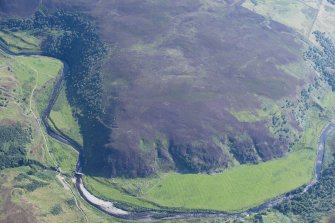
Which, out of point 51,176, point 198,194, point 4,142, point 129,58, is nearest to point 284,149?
point 198,194

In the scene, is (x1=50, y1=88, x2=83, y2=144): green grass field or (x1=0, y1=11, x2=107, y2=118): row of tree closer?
(x1=50, y1=88, x2=83, y2=144): green grass field

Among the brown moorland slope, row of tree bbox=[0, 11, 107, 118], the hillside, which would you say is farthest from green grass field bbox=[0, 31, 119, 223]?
the brown moorland slope

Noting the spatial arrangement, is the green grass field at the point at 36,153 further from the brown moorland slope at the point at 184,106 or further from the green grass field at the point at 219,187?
the brown moorland slope at the point at 184,106

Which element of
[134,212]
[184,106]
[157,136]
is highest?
[184,106]

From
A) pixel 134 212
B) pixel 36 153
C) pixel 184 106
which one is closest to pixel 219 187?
pixel 134 212

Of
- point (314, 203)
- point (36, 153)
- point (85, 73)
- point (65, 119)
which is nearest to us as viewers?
point (314, 203)

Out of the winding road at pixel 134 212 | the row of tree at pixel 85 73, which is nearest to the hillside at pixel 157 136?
the winding road at pixel 134 212

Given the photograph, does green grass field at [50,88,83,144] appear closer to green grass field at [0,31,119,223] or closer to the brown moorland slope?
green grass field at [0,31,119,223]

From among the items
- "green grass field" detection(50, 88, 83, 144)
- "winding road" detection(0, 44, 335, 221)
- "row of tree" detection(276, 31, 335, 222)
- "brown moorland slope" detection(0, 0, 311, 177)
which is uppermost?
"brown moorland slope" detection(0, 0, 311, 177)

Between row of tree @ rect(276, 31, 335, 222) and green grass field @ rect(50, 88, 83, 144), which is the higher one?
row of tree @ rect(276, 31, 335, 222)

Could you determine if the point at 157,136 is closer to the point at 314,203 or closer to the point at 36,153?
the point at 36,153

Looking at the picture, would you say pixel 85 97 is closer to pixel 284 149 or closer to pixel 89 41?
pixel 89 41
